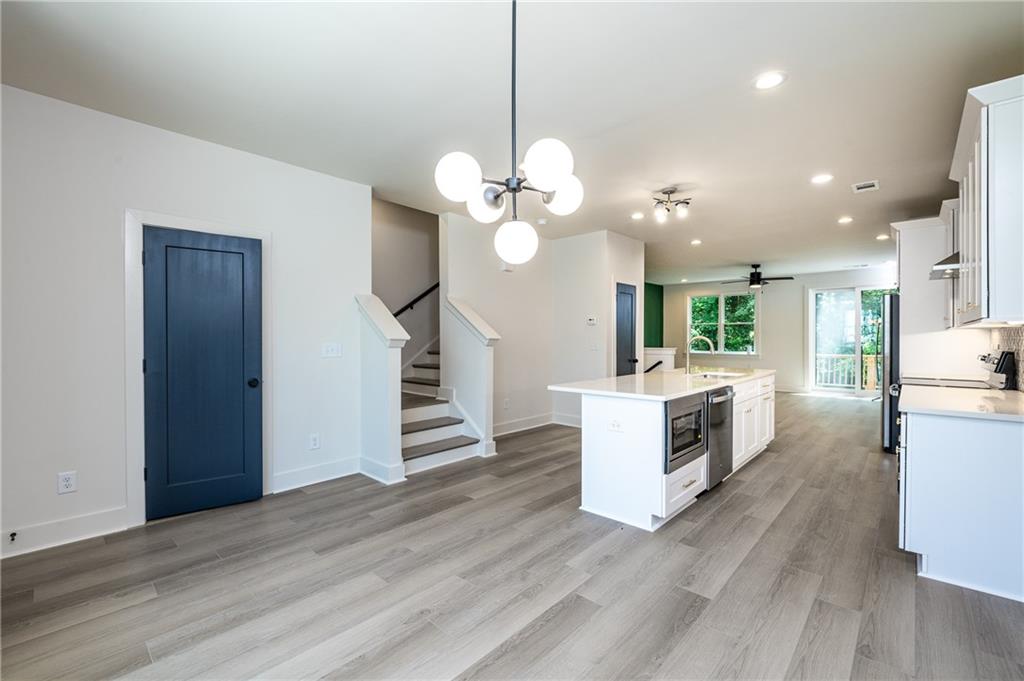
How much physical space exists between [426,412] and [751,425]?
324 centimetres

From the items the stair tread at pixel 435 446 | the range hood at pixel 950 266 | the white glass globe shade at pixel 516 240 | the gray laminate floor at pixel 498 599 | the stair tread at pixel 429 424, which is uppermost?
the range hood at pixel 950 266

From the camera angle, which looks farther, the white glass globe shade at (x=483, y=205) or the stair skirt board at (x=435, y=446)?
the stair skirt board at (x=435, y=446)

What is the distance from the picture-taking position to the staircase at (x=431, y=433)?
4.23 m

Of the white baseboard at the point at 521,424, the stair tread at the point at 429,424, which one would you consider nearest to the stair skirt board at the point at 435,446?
the stair tread at the point at 429,424

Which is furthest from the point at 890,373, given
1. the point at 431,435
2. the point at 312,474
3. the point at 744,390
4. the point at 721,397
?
the point at 312,474

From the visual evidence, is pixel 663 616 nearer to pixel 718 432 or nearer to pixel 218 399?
pixel 718 432

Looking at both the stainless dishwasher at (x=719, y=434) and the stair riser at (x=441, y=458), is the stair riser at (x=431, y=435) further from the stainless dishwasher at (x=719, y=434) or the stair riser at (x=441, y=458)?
the stainless dishwasher at (x=719, y=434)

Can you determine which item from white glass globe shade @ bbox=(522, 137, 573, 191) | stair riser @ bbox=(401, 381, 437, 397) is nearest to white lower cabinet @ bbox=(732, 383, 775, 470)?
white glass globe shade @ bbox=(522, 137, 573, 191)

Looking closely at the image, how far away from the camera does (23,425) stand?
261 cm

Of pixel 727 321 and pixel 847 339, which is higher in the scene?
pixel 727 321

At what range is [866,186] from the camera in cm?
412

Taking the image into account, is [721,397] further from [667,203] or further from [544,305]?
[544,305]

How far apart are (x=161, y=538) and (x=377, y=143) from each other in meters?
2.91

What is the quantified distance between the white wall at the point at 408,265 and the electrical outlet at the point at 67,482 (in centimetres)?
371
